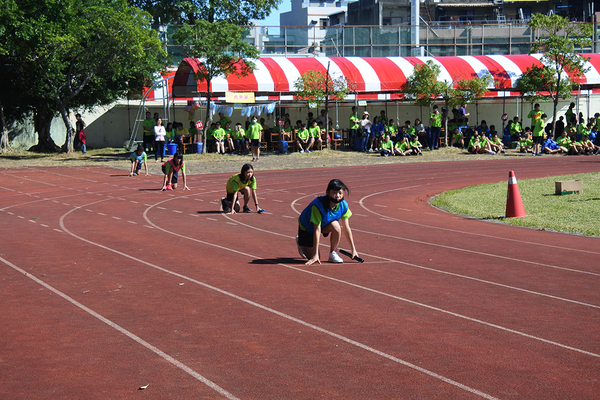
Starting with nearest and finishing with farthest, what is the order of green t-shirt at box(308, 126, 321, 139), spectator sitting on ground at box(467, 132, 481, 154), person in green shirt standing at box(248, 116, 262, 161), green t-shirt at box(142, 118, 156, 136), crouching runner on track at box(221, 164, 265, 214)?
crouching runner on track at box(221, 164, 265, 214) → person in green shirt standing at box(248, 116, 262, 161) → green t-shirt at box(142, 118, 156, 136) → spectator sitting on ground at box(467, 132, 481, 154) → green t-shirt at box(308, 126, 321, 139)

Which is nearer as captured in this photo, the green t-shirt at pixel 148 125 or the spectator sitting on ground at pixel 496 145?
the green t-shirt at pixel 148 125

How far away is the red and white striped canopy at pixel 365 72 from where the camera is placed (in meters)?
33.6

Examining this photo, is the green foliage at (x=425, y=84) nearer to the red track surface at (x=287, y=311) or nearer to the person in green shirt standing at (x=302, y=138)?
the person in green shirt standing at (x=302, y=138)

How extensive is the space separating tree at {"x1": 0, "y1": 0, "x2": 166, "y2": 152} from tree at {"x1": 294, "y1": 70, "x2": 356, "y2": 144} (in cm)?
685

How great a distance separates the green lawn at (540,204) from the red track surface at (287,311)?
0.87 meters

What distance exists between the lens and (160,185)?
21078 mm

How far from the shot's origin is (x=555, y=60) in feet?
116

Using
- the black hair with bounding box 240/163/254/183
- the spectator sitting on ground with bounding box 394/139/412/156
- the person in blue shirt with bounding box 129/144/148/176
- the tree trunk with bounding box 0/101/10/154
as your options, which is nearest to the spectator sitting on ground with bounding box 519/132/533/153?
the spectator sitting on ground with bounding box 394/139/412/156

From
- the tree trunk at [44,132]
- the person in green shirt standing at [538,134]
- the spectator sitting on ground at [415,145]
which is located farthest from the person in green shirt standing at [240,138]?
the person in green shirt standing at [538,134]

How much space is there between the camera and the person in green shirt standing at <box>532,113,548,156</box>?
31641mm

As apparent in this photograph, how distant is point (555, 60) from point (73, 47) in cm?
2370

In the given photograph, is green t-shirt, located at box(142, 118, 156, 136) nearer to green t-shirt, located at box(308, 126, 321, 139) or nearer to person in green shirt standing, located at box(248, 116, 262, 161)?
person in green shirt standing, located at box(248, 116, 262, 161)

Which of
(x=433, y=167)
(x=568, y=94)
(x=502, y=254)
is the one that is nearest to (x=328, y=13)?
(x=568, y=94)

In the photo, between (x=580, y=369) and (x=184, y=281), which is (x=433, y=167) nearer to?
(x=184, y=281)
